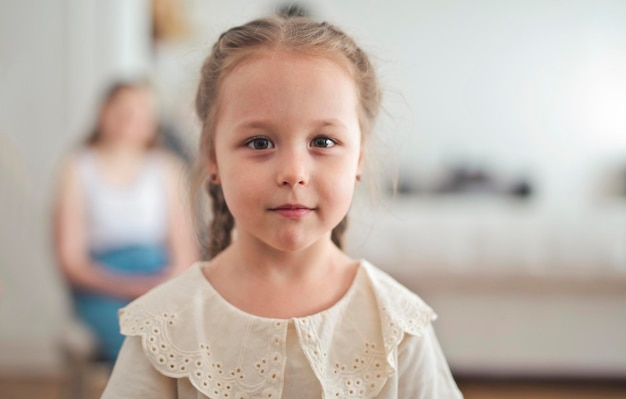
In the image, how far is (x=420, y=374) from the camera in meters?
0.79

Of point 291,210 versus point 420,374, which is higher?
point 291,210

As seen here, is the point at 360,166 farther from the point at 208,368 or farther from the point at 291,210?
the point at 208,368

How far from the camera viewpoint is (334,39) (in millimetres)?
777

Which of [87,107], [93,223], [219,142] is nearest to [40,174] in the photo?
[87,107]

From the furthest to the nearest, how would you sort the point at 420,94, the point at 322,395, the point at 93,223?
1. the point at 420,94
2. the point at 93,223
3. the point at 322,395

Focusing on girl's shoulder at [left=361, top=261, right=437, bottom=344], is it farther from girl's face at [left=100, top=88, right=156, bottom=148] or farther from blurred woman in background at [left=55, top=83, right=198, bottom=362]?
girl's face at [left=100, top=88, right=156, bottom=148]

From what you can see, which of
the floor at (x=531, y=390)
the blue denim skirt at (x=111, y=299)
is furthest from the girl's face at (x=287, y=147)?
the floor at (x=531, y=390)

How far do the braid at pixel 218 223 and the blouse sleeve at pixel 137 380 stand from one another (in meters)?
0.22

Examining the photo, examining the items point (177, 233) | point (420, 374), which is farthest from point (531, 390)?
point (420, 374)

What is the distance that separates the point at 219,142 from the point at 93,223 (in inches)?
56.9

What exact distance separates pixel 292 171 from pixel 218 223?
0.26 meters

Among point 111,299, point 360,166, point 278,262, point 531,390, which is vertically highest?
point 360,166

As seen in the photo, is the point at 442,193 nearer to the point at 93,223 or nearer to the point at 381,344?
the point at 93,223

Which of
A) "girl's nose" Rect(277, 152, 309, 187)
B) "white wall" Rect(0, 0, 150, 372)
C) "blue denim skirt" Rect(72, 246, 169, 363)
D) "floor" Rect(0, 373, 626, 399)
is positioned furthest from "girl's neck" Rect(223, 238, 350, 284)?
"white wall" Rect(0, 0, 150, 372)
